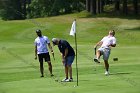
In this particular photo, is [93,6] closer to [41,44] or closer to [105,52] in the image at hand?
[105,52]

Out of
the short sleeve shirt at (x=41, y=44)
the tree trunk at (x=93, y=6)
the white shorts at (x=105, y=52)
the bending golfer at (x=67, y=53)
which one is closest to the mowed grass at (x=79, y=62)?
the bending golfer at (x=67, y=53)

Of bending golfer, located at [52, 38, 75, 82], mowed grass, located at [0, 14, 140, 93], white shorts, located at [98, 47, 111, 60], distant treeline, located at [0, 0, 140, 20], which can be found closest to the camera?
mowed grass, located at [0, 14, 140, 93]

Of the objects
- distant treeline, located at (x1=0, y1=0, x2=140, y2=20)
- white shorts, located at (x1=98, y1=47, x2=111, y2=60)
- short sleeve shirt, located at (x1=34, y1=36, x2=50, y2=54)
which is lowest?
distant treeline, located at (x1=0, y1=0, x2=140, y2=20)

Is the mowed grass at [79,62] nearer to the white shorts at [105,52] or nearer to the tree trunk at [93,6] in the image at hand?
the white shorts at [105,52]

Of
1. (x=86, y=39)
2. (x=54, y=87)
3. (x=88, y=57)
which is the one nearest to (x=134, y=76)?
(x=54, y=87)

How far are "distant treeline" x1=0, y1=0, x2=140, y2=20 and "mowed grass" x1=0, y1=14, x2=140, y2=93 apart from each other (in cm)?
1184

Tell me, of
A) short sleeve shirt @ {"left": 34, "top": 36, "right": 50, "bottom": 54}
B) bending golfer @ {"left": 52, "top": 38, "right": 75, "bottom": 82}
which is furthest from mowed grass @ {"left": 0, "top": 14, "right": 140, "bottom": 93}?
short sleeve shirt @ {"left": 34, "top": 36, "right": 50, "bottom": 54}

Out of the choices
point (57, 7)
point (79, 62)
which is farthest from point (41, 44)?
point (57, 7)

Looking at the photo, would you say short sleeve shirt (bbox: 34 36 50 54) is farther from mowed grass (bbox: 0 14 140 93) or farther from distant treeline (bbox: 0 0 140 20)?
distant treeline (bbox: 0 0 140 20)

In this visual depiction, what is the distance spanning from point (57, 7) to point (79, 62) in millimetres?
51755

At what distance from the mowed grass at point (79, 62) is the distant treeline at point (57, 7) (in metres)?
11.8

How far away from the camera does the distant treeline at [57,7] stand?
7331 centimetres

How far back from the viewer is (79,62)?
29.2 metres

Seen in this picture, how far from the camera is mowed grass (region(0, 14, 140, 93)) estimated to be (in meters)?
17.3
